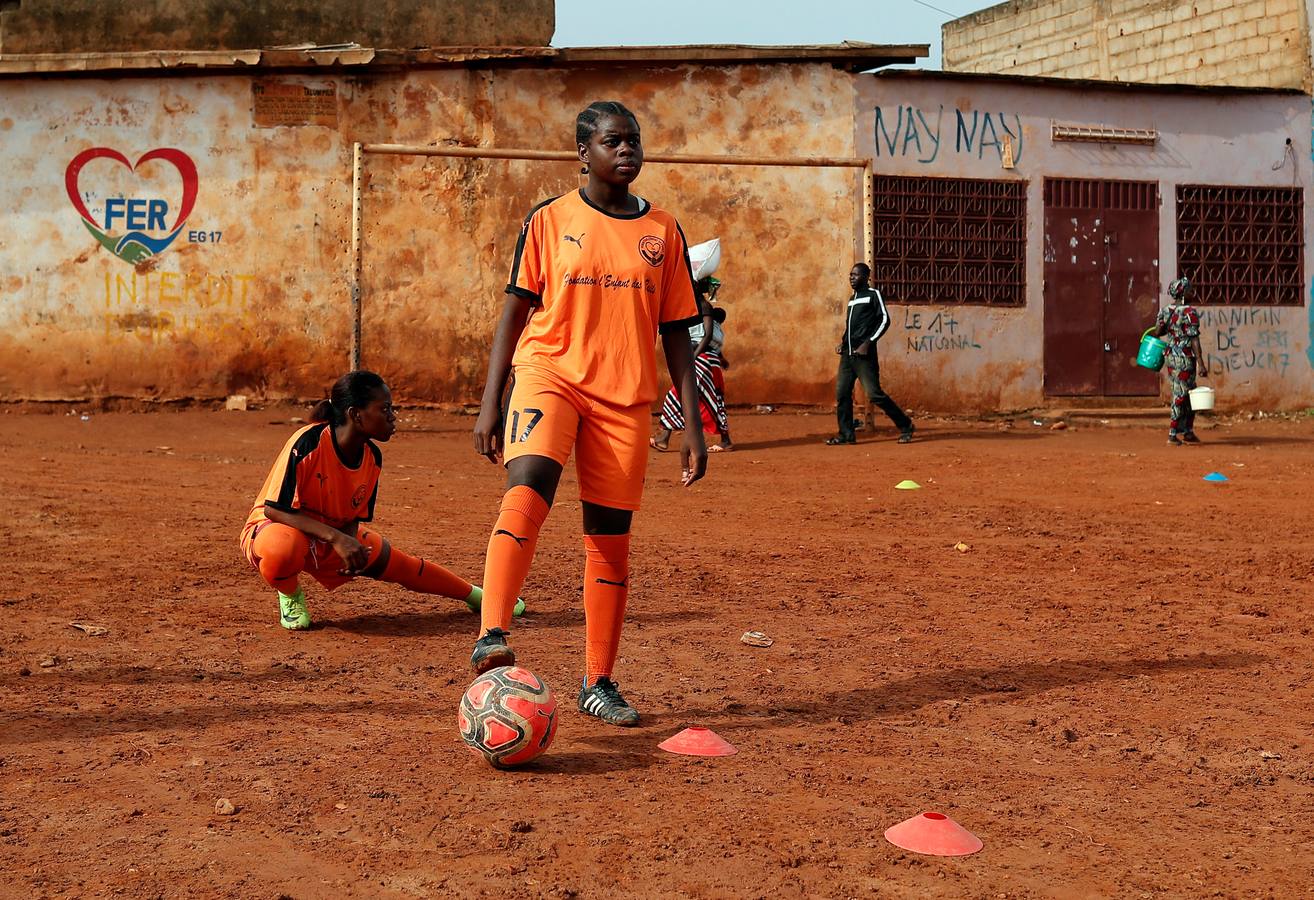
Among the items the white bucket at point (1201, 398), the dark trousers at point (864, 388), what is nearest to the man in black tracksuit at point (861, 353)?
the dark trousers at point (864, 388)

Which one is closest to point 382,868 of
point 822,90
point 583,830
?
point 583,830

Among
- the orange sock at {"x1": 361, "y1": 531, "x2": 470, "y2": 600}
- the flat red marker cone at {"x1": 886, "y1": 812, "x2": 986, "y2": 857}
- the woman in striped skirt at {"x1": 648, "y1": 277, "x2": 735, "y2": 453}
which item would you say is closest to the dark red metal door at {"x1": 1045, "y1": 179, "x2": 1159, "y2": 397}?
the woman in striped skirt at {"x1": 648, "y1": 277, "x2": 735, "y2": 453}

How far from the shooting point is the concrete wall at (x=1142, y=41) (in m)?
18.5

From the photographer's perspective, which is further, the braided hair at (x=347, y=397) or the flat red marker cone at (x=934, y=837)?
the braided hair at (x=347, y=397)

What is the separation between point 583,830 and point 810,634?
98.4 inches

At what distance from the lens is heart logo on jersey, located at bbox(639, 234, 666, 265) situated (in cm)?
413

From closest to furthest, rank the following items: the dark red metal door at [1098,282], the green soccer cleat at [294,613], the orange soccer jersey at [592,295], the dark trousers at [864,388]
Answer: the orange soccer jersey at [592,295]
the green soccer cleat at [294,613]
the dark trousers at [864,388]
the dark red metal door at [1098,282]

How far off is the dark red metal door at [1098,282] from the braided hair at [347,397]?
1318cm

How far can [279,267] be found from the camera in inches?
611

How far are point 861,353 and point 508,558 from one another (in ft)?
33.5

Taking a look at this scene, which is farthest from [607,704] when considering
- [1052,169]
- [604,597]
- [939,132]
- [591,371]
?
[1052,169]

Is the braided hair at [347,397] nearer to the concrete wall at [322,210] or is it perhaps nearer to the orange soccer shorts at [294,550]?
the orange soccer shorts at [294,550]

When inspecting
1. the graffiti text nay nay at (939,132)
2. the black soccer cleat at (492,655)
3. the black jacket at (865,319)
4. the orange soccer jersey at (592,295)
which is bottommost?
the black soccer cleat at (492,655)

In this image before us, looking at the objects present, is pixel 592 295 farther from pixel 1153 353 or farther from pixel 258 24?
pixel 258 24
